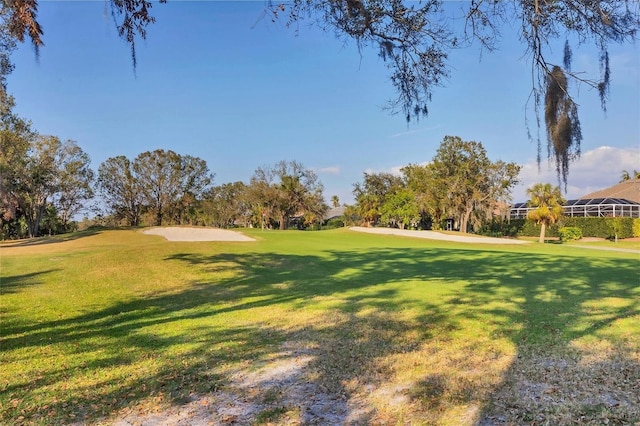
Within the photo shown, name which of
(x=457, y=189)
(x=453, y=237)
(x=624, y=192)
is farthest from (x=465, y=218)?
(x=624, y=192)

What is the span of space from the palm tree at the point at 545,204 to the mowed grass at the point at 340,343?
890 inches

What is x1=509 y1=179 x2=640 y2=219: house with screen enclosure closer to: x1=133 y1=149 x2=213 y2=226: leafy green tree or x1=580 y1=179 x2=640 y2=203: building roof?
x1=580 y1=179 x2=640 y2=203: building roof

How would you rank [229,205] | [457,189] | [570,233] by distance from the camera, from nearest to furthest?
[570,233] → [457,189] → [229,205]

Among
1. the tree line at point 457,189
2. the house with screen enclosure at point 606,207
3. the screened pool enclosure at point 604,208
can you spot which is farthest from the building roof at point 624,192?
the tree line at point 457,189

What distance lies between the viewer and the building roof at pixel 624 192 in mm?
51800

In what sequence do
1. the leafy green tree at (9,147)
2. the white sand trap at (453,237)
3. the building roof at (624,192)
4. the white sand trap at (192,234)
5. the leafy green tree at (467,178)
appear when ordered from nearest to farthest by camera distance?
the leafy green tree at (9,147)
the white sand trap at (192,234)
the white sand trap at (453,237)
the leafy green tree at (467,178)
the building roof at (624,192)

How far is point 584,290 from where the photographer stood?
9.76 meters

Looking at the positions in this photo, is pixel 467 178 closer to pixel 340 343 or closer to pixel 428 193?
pixel 428 193

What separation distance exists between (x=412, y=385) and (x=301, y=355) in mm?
1540

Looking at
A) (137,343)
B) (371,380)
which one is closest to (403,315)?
(371,380)

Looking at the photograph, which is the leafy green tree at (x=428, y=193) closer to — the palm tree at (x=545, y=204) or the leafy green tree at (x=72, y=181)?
the palm tree at (x=545, y=204)

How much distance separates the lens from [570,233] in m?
36.8

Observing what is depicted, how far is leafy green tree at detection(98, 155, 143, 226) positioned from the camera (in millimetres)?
43875

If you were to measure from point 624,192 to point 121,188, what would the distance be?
60851 mm
